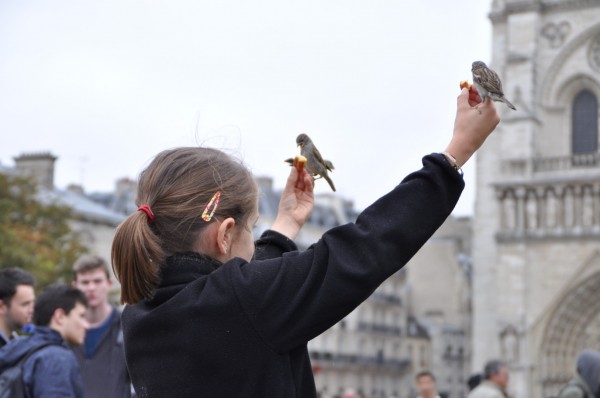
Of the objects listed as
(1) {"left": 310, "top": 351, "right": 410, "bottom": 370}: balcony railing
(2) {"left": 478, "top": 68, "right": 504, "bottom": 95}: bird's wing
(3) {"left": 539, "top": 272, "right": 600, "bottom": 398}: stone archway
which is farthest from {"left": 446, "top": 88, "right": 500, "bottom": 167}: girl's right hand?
(1) {"left": 310, "top": 351, "right": 410, "bottom": 370}: balcony railing

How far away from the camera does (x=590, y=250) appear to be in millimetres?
27641

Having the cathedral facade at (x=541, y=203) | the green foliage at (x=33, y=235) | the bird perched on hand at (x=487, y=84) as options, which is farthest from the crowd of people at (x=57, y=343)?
the cathedral facade at (x=541, y=203)

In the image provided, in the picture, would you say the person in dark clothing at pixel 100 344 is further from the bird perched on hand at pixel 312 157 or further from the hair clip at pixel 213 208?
the hair clip at pixel 213 208

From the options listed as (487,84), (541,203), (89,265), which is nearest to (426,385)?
(89,265)

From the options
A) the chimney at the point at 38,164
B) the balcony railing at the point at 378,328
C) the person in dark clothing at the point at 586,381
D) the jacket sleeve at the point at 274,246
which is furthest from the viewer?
the balcony railing at the point at 378,328

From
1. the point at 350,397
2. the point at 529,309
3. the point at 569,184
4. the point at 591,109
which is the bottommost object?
the point at 350,397

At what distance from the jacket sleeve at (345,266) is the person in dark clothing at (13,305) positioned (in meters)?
3.75

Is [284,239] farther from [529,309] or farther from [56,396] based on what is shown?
[529,309]

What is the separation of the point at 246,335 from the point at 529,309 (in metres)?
26.4

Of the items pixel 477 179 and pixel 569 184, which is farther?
pixel 477 179

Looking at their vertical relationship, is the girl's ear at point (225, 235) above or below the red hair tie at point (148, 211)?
below

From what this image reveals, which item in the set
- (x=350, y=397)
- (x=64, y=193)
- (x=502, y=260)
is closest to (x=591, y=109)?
(x=502, y=260)

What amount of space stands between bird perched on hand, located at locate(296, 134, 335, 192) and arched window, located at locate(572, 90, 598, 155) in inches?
1046

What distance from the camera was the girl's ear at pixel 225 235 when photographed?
253cm
